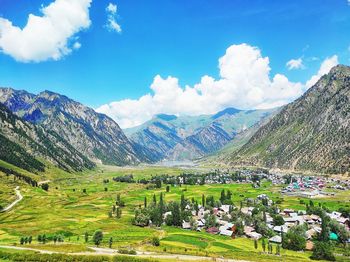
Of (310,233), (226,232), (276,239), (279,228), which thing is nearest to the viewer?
(276,239)

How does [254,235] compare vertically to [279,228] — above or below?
below

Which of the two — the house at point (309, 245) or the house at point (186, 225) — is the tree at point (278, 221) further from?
the house at point (186, 225)

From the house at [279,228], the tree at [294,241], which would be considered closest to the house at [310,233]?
the house at [279,228]

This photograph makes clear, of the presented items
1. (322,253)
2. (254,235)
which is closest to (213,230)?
(254,235)

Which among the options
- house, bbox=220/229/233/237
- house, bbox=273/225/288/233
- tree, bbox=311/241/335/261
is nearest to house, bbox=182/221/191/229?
house, bbox=220/229/233/237

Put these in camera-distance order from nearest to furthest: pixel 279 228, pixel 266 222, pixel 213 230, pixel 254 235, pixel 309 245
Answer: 1. pixel 309 245
2. pixel 254 235
3. pixel 279 228
4. pixel 213 230
5. pixel 266 222

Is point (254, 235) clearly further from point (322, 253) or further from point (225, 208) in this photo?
point (225, 208)

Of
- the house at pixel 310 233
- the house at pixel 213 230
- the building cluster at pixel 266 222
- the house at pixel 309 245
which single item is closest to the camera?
the house at pixel 309 245

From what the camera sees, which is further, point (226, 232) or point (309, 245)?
point (226, 232)

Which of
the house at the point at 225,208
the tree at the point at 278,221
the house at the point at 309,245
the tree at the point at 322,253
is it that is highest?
the house at the point at 225,208

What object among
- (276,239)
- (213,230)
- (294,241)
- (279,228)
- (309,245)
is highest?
(294,241)

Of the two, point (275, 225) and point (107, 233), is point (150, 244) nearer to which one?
point (107, 233)

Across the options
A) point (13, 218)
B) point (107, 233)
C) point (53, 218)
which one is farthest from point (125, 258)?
point (13, 218)
